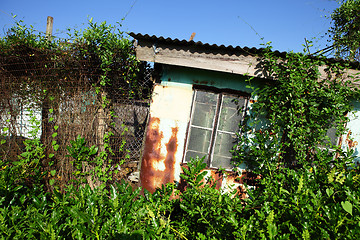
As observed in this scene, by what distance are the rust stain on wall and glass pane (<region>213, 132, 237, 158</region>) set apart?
2.57 feet

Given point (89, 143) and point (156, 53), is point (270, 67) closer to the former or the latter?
point (156, 53)

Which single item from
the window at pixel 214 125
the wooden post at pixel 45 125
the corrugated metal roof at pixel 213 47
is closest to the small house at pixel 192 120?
→ the window at pixel 214 125

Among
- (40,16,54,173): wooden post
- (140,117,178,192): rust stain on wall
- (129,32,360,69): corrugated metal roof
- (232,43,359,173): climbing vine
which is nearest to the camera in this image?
(232,43,359,173): climbing vine

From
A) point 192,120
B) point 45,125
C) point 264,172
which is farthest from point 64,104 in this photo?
point 264,172

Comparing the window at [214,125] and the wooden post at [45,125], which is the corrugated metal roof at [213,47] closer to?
the window at [214,125]

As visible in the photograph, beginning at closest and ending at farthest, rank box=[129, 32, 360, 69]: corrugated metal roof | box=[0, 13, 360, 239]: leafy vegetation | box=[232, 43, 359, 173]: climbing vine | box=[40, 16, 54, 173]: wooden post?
box=[0, 13, 360, 239]: leafy vegetation
box=[232, 43, 359, 173]: climbing vine
box=[129, 32, 360, 69]: corrugated metal roof
box=[40, 16, 54, 173]: wooden post

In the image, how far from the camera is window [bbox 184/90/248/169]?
3.70 meters

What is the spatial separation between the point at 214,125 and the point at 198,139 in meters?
0.41

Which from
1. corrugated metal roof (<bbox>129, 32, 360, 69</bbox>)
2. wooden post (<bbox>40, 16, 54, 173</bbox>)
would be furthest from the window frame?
wooden post (<bbox>40, 16, 54, 173</bbox>)

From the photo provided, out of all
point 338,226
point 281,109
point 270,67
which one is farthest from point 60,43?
point 338,226

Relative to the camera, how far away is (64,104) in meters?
3.59

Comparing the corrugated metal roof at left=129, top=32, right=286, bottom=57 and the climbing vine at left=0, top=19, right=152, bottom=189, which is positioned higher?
the corrugated metal roof at left=129, top=32, right=286, bottom=57

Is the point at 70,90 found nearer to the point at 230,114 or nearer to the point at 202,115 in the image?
the point at 202,115

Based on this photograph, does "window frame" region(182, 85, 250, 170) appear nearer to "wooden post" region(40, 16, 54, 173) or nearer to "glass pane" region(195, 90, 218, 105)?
"glass pane" region(195, 90, 218, 105)
